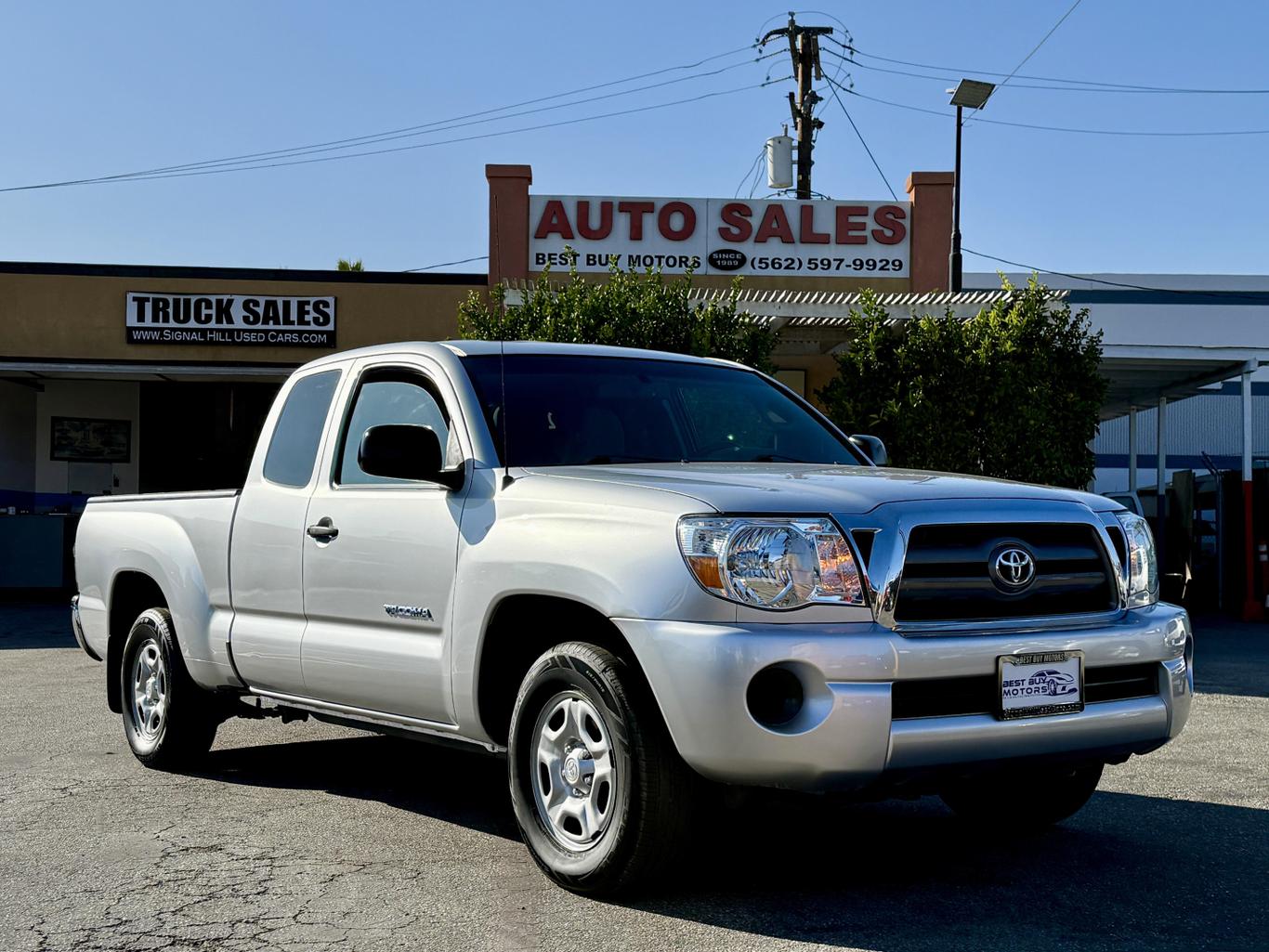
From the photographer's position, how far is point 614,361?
5.93 meters

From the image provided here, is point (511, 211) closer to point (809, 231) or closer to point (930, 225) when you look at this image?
point (809, 231)

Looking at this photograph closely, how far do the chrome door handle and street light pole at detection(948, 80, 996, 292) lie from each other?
642 inches

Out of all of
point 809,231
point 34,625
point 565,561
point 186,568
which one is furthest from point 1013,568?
point 809,231

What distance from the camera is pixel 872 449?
615 cm

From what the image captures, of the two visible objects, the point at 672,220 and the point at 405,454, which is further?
the point at 672,220

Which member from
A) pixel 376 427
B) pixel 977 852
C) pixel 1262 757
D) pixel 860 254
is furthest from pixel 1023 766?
pixel 860 254

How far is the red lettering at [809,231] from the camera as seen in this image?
2153 centimetres

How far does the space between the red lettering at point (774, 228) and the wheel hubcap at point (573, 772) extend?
17.5 meters

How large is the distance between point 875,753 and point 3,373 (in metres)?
19.8

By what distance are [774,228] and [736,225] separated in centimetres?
57

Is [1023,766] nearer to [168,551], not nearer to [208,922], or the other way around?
[208,922]

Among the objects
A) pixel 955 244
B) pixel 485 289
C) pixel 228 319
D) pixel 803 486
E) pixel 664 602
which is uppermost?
pixel 955 244

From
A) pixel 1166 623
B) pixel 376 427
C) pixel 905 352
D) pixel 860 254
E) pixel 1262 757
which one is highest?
pixel 860 254

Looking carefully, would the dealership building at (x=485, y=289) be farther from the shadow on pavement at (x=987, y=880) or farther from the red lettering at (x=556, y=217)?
the shadow on pavement at (x=987, y=880)
